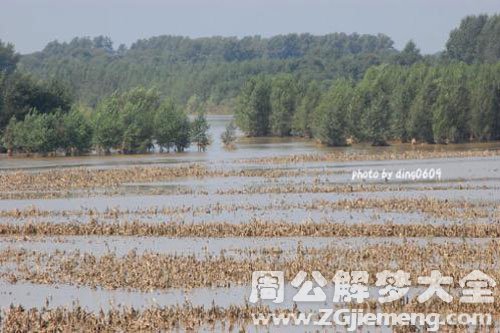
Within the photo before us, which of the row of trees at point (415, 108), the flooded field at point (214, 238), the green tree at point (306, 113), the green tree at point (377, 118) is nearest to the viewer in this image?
the flooded field at point (214, 238)

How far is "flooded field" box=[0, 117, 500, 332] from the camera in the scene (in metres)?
17.8

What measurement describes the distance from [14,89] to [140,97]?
13.0 metres

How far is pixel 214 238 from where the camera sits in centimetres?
2673

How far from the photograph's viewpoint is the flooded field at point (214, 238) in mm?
17828

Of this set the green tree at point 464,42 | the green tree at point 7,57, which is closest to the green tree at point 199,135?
the green tree at point 7,57

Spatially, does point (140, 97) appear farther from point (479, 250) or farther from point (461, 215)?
point (479, 250)

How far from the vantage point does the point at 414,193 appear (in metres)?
37.3

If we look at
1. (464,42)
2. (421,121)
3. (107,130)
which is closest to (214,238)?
(107,130)

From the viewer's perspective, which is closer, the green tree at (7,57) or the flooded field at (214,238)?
the flooded field at (214,238)

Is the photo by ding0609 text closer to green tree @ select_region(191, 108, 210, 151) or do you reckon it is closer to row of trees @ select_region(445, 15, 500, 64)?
green tree @ select_region(191, 108, 210, 151)

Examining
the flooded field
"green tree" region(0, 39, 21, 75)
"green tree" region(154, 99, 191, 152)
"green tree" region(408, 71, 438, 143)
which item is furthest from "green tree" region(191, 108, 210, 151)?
"green tree" region(0, 39, 21, 75)

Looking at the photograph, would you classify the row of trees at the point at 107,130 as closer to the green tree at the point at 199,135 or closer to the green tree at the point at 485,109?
the green tree at the point at 199,135

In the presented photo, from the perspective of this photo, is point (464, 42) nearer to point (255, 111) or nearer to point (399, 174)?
point (255, 111)

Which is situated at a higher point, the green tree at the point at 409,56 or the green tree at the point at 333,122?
the green tree at the point at 409,56
